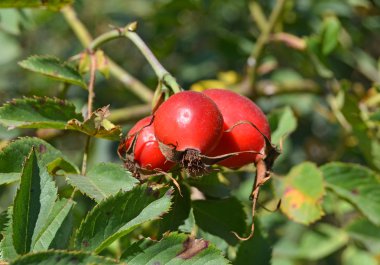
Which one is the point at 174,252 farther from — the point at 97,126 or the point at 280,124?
the point at 280,124

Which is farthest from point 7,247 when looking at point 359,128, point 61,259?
point 359,128

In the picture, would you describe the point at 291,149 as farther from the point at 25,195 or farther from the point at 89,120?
the point at 25,195

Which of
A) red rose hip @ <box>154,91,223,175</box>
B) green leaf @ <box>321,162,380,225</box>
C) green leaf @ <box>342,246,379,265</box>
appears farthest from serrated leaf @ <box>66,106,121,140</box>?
green leaf @ <box>342,246,379,265</box>

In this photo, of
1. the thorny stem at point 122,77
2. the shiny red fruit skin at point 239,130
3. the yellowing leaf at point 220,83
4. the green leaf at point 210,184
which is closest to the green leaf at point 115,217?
the shiny red fruit skin at point 239,130

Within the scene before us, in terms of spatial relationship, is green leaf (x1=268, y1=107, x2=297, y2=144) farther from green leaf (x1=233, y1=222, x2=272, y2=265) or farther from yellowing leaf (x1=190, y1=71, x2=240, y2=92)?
yellowing leaf (x1=190, y1=71, x2=240, y2=92)

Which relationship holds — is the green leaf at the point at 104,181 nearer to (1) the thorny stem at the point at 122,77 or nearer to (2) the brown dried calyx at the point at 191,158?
(2) the brown dried calyx at the point at 191,158
